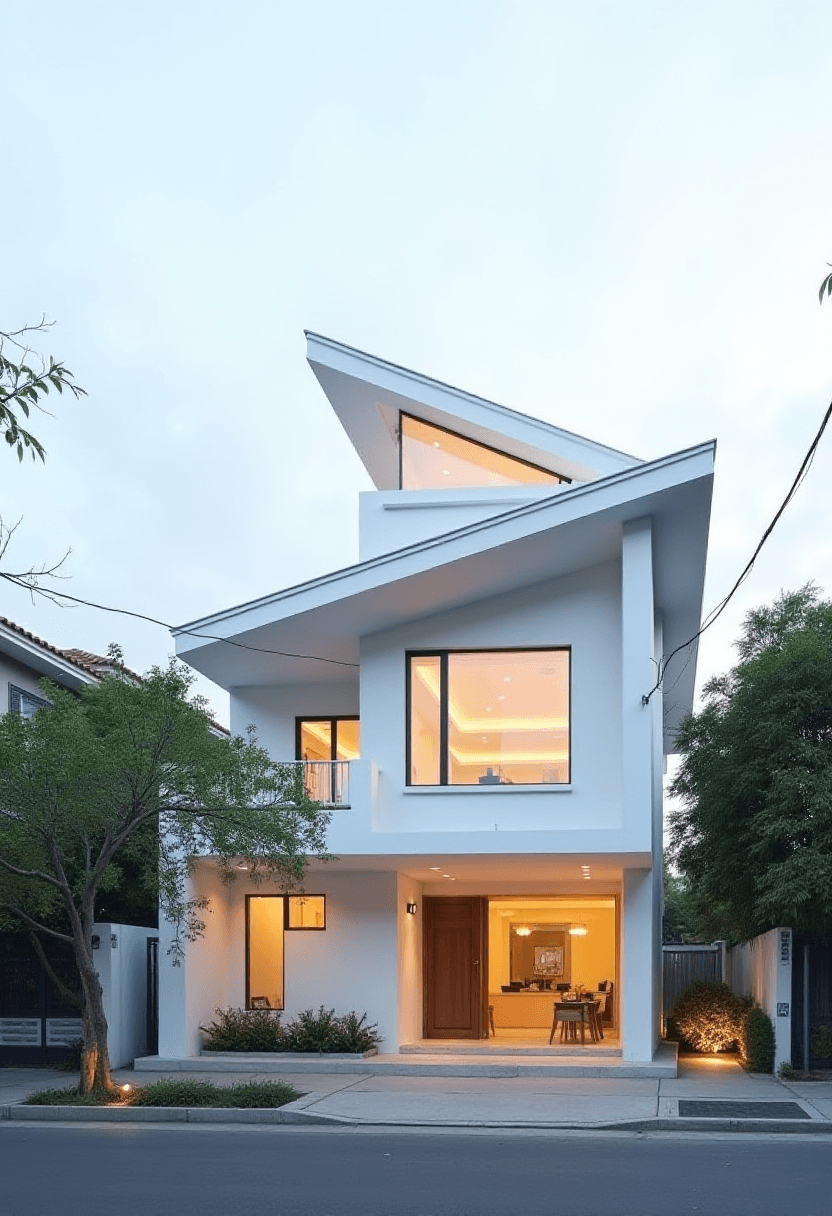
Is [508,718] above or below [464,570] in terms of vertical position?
below

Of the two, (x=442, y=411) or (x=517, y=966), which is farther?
(x=517, y=966)

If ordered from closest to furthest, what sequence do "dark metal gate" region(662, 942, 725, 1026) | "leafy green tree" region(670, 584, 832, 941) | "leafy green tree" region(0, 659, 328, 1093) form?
"leafy green tree" region(0, 659, 328, 1093) < "leafy green tree" region(670, 584, 832, 941) < "dark metal gate" region(662, 942, 725, 1026)

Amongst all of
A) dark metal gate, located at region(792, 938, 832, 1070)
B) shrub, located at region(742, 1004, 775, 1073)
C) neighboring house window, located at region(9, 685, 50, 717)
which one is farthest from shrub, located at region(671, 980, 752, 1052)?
neighboring house window, located at region(9, 685, 50, 717)

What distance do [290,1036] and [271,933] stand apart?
192 cm

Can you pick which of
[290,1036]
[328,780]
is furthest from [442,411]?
[290,1036]

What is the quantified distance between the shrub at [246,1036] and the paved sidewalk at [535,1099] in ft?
4.79

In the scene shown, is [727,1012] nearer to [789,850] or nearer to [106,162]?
[789,850]

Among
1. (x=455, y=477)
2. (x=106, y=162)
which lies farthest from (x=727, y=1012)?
(x=106, y=162)

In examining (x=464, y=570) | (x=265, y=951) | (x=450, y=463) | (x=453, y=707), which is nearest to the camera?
(x=464, y=570)

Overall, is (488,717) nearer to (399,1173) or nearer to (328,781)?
(328,781)

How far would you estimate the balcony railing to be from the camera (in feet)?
72.2

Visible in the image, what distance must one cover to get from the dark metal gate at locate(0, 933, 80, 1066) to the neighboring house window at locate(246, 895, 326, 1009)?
3009mm

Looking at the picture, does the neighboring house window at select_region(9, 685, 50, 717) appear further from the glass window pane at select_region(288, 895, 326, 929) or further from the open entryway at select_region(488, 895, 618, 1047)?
the open entryway at select_region(488, 895, 618, 1047)

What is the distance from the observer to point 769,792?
67.5 ft
